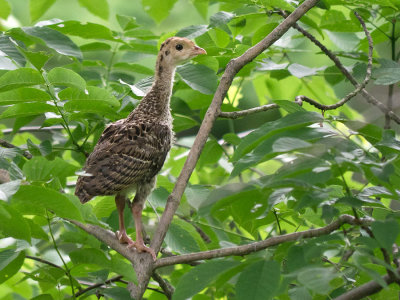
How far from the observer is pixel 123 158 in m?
3.01

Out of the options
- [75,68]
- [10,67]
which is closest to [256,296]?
[10,67]

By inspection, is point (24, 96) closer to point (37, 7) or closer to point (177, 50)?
point (37, 7)

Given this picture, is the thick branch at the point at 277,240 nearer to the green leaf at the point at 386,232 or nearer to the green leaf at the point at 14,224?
the green leaf at the point at 386,232

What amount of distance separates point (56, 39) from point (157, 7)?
30.1 inches

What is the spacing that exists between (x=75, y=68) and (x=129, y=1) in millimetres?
4389

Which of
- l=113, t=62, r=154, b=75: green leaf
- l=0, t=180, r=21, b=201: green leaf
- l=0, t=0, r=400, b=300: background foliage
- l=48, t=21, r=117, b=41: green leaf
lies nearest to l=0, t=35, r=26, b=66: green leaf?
l=0, t=0, r=400, b=300: background foliage

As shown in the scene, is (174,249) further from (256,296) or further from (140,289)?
(256,296)

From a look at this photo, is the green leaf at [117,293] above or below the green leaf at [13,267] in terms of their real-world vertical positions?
below

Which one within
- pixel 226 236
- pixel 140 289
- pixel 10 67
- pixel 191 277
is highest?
pixel 10 67

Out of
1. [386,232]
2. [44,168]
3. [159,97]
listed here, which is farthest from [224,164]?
[386,232]

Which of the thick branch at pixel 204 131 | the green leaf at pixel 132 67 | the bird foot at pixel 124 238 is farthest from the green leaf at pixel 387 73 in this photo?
the bird foot at pixel 124 238

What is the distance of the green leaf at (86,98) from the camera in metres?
2.48

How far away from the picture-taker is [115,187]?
2.87 meters

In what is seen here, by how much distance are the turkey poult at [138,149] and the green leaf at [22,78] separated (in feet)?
1.93
